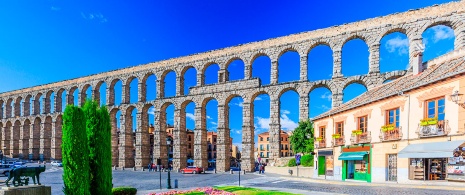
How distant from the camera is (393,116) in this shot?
72.3ft

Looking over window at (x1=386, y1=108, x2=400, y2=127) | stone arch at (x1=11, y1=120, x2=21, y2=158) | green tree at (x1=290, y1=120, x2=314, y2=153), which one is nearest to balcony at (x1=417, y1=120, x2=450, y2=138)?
window at (x1=386, y1=108, x2=400, y2=127)

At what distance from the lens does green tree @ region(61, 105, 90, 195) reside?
12727 millimetres

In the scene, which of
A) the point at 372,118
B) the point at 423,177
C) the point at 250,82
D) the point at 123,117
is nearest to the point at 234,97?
the point at 250,82

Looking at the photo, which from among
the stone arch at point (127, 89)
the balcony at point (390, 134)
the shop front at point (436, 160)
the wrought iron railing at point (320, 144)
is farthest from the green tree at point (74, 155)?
the stone arch at point (127, 89)

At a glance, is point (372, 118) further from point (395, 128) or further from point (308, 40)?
point (308, 40)

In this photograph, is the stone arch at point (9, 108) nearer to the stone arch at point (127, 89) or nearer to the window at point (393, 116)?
the stone arch at point (127, 89)

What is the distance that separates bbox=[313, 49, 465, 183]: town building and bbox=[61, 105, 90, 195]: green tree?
17108 millimetres

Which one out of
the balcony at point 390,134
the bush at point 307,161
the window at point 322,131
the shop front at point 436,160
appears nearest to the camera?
the shop front at point 436,160

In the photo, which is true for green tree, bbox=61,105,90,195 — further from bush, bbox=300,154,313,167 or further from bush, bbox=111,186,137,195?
bush, bbox=300,154,313,167

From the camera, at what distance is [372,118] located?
77.9 ft

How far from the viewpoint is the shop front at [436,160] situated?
17094 mm

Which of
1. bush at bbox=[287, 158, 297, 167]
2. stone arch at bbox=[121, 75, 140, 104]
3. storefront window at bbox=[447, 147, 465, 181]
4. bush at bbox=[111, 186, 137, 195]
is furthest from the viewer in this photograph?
stone arch at bbox=[121, 75, 140, 104]

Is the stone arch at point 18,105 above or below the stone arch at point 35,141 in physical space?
above

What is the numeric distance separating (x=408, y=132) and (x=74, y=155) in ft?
61.0
